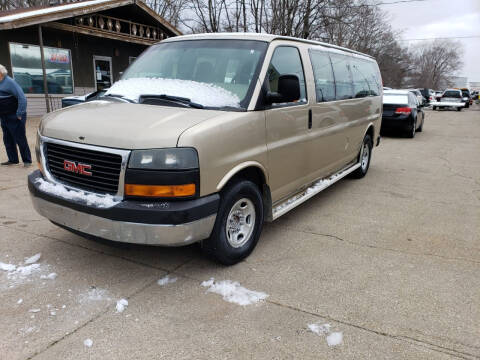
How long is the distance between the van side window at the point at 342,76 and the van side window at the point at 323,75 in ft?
0.61

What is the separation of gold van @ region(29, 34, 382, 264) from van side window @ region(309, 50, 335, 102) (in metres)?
0.03

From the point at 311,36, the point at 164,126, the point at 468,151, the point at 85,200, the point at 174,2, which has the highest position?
the point at 174,2

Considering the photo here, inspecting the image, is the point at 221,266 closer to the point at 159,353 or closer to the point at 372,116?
the point at 159,353

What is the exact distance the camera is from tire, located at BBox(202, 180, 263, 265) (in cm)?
330

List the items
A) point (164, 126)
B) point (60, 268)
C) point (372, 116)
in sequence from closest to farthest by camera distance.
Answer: point (164, 126) → point (60, 268) → point (372, 116)

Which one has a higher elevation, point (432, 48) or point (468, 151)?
point (432, 48)

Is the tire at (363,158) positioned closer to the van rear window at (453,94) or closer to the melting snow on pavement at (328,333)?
the melting snow on pavement at (328,333)

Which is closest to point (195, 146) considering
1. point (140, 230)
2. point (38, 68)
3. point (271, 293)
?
point (140, 230)

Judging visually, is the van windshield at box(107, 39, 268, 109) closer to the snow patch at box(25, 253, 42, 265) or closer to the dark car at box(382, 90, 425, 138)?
the snow patch at box(25, 253, 42, 265)

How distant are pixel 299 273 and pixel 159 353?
1.51 m

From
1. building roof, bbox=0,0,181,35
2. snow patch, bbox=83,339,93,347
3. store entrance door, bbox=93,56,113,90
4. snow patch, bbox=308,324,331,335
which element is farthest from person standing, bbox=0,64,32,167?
store entrance door, bbox=93,56,113,90

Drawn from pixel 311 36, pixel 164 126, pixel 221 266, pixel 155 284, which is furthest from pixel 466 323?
pixel 311 36

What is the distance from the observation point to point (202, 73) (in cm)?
385

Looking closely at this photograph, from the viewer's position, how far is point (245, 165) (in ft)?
11.2
